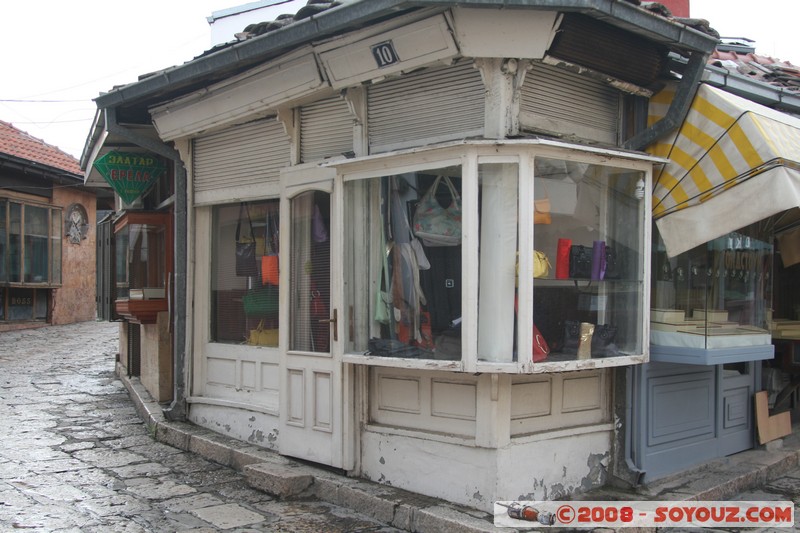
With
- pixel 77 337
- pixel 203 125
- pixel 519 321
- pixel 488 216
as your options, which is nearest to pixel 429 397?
pixel 519 321

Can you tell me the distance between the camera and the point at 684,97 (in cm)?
601

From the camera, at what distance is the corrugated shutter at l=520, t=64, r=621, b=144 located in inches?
232

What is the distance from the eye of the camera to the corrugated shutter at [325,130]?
6.85 metres

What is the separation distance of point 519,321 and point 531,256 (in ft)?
1.58

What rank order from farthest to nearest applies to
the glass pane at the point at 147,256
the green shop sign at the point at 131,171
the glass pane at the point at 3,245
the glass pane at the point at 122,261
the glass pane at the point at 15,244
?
the glass pane at the point at 15,244 → the glass pane at the point at 3,245 → the glass pane at the point at 122,261 → the glass pane at the point at 147,256 → the green shop sign at the point at 131,171

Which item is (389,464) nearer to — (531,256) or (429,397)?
(429,397)

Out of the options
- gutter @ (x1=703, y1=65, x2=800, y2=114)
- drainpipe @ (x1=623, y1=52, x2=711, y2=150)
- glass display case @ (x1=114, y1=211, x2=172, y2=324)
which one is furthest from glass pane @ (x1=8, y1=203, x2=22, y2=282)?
gutter @ (x1=703, y1=65, x2=800, y2=114)

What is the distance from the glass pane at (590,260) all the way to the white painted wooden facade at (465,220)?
0.42 ft

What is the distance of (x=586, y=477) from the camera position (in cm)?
621

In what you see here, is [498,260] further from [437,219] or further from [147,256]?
[147,256]

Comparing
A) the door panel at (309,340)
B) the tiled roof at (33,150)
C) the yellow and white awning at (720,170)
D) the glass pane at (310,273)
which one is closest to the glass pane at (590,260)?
the yellow and white awning at (720,170)

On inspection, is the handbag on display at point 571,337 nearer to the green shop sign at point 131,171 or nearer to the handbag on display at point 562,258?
the handbag on display at point 562,258

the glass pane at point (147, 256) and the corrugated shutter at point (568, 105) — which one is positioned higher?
the corrugated shutter at point (568, 105)

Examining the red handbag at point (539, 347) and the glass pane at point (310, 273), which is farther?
the glass pane at point (310, 273)
